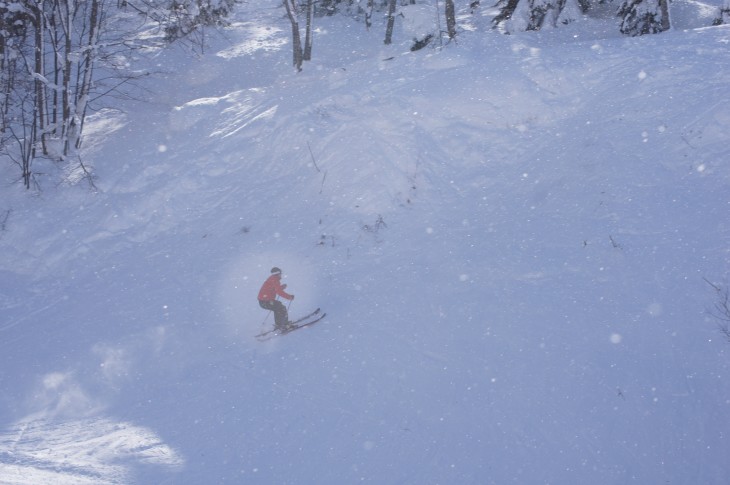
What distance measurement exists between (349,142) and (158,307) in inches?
259

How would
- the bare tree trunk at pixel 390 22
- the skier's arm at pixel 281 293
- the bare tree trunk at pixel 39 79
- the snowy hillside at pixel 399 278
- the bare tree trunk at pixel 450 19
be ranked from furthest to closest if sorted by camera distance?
1. the bare tree trunk at pixel 390 22
2. the bare tree trunk at pixel 450 19
3. the bare tree trunk at pixel 39 79
4. the skier's arm at pixel 281 293
5. the snowy hillside at pixel 399 278

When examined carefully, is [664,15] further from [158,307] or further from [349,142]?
[158,307]

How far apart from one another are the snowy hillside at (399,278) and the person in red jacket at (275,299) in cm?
63

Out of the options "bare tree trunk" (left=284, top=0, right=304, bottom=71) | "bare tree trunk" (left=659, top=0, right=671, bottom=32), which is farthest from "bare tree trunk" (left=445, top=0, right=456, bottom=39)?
"bare tree trunk" (left=659, top=0, right=671, bottom=32)

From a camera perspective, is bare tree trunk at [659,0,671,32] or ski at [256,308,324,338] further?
bare tree trunk at [659,0,671,32]

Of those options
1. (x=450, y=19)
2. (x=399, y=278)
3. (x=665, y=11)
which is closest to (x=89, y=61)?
(x=399, y=278)

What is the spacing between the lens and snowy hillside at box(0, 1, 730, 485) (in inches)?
284

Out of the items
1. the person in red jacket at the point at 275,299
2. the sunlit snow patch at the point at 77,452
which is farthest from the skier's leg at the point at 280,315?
the sunlit snow patch at the point at 77,452

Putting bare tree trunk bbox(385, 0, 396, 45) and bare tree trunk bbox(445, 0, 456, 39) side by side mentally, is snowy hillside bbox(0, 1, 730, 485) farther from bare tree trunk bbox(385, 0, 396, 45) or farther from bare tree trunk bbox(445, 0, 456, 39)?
bare tree trunk bbox(385, 0, 396, 45)

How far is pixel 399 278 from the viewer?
11211 mm

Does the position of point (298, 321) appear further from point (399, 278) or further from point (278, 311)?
point (399, 278)

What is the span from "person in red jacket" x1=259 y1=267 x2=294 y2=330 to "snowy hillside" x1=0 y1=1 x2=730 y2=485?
0.63 m

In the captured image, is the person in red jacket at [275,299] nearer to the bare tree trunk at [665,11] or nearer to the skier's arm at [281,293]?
the skier's arm at [281,293]

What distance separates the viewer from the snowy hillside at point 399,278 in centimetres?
721
